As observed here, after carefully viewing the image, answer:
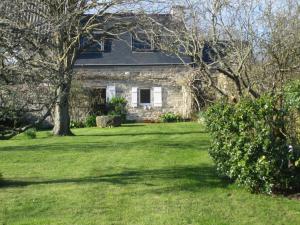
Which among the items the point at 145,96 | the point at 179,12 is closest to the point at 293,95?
the point at 179,12

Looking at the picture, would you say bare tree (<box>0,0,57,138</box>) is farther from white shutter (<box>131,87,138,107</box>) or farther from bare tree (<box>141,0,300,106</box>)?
white shutter (<box>131,87,138,107</box>)

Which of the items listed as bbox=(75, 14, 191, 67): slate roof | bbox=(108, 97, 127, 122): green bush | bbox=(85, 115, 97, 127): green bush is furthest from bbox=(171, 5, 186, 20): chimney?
bbox=(75, 14, 191, 67): slate roof

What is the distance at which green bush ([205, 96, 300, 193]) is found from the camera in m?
7.27

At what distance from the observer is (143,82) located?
2680cm

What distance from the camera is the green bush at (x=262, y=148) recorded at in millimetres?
7270

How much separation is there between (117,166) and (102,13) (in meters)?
6.70

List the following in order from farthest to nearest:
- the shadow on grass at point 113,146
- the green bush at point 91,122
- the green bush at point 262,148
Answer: the green bush at point 91,122
the shadow on grass at point 113,146
the green bush at point 262,148

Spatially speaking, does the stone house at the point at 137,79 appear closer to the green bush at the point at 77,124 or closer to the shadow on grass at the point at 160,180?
the green bush at the point at 77,124

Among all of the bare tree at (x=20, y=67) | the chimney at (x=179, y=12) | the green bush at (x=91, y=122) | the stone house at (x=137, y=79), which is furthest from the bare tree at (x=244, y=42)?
the stone house at (x=137, y=79)

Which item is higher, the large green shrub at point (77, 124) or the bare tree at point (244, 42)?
the bare tree at point (244, 42)

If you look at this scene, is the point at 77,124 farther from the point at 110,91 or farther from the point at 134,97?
the point at 134,97

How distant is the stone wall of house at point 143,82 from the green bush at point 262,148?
61.0ft

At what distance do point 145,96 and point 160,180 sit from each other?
19.0 m

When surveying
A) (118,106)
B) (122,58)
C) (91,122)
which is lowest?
(91,122)
